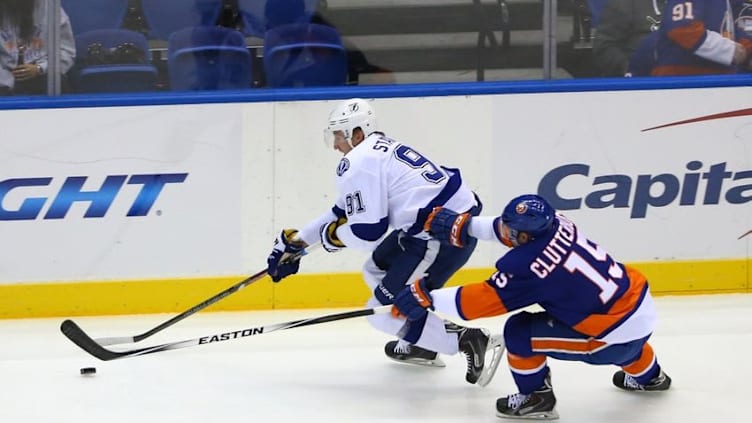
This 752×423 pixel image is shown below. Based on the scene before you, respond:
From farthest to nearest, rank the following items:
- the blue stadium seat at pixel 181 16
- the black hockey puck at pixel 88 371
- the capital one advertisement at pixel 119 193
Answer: the blue stadium seat at pixel 181 16 < the capital one advertisement at pixel 119 193 < the black hockey puck at pixel 88 371

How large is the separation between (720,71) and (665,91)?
0.34 metres

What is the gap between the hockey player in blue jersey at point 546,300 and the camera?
12.1ft

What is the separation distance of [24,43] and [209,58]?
0.85 m

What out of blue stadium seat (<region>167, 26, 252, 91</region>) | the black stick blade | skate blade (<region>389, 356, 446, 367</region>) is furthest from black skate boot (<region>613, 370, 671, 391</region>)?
blue stadium seat (<region>167, 26, 252, 91</region>)

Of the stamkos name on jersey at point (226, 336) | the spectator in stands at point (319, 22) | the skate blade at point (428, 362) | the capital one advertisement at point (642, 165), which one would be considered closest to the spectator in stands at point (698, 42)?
the capital one advertisement at point (642, 165)

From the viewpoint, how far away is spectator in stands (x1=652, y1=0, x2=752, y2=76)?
5.98 m

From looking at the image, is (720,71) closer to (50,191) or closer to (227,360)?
(227,360)

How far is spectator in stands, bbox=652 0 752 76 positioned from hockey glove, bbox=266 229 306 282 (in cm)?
227

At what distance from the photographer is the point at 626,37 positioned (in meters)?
5.95

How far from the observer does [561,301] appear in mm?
3732

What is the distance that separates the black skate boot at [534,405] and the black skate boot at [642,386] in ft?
1.28

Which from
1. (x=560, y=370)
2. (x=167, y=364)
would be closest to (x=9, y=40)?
(x=167, y=364)

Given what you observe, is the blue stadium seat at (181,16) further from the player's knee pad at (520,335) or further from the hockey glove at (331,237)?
the player's knee pad at (520,335)

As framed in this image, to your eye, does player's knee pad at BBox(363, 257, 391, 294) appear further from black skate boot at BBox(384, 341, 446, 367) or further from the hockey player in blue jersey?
the hockey player in blue jersey
